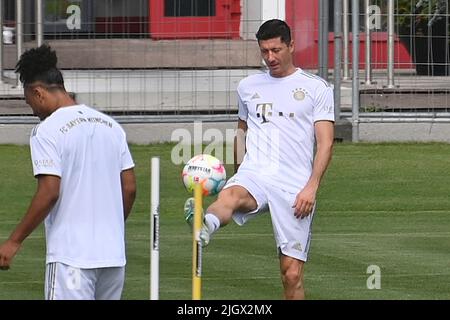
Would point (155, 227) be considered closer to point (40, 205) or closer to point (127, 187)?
point (127, 187)

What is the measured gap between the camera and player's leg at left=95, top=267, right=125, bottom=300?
8039 mm

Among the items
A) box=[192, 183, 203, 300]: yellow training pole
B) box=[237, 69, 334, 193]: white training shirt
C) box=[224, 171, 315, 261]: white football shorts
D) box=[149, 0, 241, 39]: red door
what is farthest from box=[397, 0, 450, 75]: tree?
box=[192, 183, 203, 300]: yellow training pole

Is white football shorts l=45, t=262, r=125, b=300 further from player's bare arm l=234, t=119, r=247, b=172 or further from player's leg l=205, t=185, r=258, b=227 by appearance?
player's bare arm l=234, t=119, r=247, b=172

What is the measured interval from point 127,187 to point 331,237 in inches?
244

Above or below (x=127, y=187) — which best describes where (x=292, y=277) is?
below

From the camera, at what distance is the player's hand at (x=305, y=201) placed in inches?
395

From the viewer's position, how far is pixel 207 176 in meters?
10.4

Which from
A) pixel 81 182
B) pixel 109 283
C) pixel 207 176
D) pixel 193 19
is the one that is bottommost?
pixel 109 283

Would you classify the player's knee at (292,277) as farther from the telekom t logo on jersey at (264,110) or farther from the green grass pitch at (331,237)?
the telekom t logo on jersey at (264,110)

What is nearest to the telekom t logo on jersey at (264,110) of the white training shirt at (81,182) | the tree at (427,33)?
the white training shirt at (81,182)

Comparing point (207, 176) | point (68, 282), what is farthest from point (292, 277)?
point (68, 282)

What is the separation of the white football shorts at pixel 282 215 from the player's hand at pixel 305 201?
0.08 metres

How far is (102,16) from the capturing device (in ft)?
69.4
